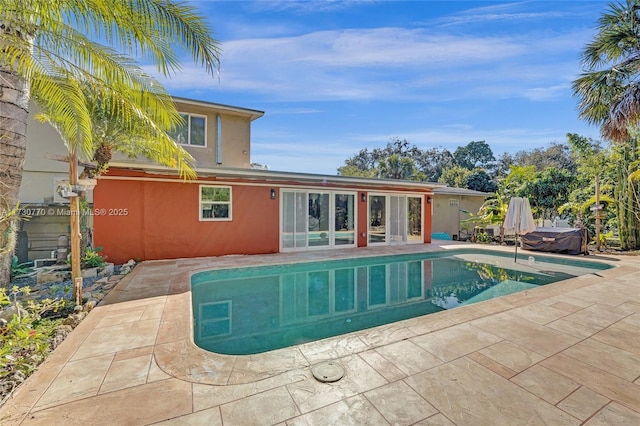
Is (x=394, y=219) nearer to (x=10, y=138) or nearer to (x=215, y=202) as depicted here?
(x=215, y=202)

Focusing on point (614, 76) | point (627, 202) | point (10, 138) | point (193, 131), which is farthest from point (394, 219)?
point (10, 138)

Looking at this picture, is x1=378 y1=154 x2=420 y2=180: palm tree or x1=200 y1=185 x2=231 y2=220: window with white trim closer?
x1=200 y1=185 x2=231 y2=220: window with white trim

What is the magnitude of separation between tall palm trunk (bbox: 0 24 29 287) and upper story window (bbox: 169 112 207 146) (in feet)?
25.8

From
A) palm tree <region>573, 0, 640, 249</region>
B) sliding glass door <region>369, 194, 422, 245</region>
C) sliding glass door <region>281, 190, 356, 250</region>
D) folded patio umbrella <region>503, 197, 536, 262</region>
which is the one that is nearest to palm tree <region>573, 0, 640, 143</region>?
palm tree <region>573, 0, 640, 249</region>

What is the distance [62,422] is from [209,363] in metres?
1.24

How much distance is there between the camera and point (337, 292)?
7.51m

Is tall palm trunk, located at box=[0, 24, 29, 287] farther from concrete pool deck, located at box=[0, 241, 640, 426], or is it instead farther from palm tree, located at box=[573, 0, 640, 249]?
palm tree, located at box=[573, 0, 640, 249]

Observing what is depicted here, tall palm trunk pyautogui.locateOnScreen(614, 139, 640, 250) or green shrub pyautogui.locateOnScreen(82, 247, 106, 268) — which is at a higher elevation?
tall palm trunk pyautogui.locateOnScreen(614, 139, 640, 250)

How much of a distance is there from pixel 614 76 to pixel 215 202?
1380 centimetres

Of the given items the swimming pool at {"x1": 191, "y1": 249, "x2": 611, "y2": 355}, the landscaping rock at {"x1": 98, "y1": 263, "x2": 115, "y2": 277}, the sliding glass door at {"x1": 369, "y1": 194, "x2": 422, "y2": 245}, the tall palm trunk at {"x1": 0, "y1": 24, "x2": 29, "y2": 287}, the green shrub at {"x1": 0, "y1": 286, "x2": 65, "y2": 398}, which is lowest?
the swimming pool at {"x1": 191, "y1": 249, "x2": 611, "y2": 355}

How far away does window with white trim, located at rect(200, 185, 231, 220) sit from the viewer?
10625mm

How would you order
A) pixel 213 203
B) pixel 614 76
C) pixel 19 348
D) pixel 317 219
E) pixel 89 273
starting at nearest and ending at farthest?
1. pixel 19 348
2. pixel 89 273
3. pixel 614 76
4. pixel 213 203
5. pixel 317 219

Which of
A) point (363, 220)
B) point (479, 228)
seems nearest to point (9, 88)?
point (363, 220)

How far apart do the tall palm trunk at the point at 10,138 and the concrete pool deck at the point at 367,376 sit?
1960 millimetres
